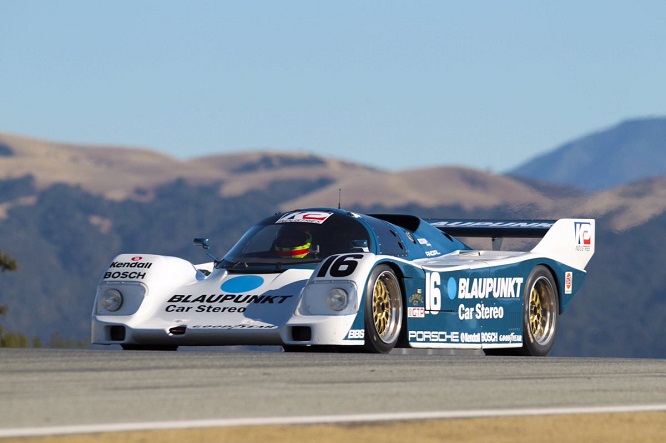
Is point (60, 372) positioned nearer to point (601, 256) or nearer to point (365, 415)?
point (365, 415)

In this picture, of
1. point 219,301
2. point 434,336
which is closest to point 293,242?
point 219,301

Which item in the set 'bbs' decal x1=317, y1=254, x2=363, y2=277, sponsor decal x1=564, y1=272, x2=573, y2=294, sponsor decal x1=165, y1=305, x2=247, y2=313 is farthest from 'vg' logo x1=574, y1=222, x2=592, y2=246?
sponsor decal x1=165, y1=305, x2=247, y2=313

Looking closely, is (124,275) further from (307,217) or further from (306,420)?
(306,420)

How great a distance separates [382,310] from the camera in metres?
12.8

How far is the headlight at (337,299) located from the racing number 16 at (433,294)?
1.24 m

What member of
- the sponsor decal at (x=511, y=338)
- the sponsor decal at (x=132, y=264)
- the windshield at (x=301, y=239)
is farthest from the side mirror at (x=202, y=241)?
the sponsor decal at (x=511, y=338)

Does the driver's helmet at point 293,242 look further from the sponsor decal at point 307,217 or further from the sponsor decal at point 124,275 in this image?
the sponsor decal at point 124,275

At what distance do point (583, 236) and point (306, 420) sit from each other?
391 inches

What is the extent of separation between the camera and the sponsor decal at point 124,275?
525 inches

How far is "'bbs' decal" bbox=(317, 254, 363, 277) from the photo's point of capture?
12.4 m

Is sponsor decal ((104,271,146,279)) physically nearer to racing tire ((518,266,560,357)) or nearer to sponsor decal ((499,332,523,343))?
sponsor decal ((499,332,523,343))

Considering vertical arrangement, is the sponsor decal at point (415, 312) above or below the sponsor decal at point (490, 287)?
below

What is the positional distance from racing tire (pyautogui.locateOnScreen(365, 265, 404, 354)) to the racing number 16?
1.40 feet

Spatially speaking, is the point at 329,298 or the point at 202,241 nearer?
the point at 329,298
